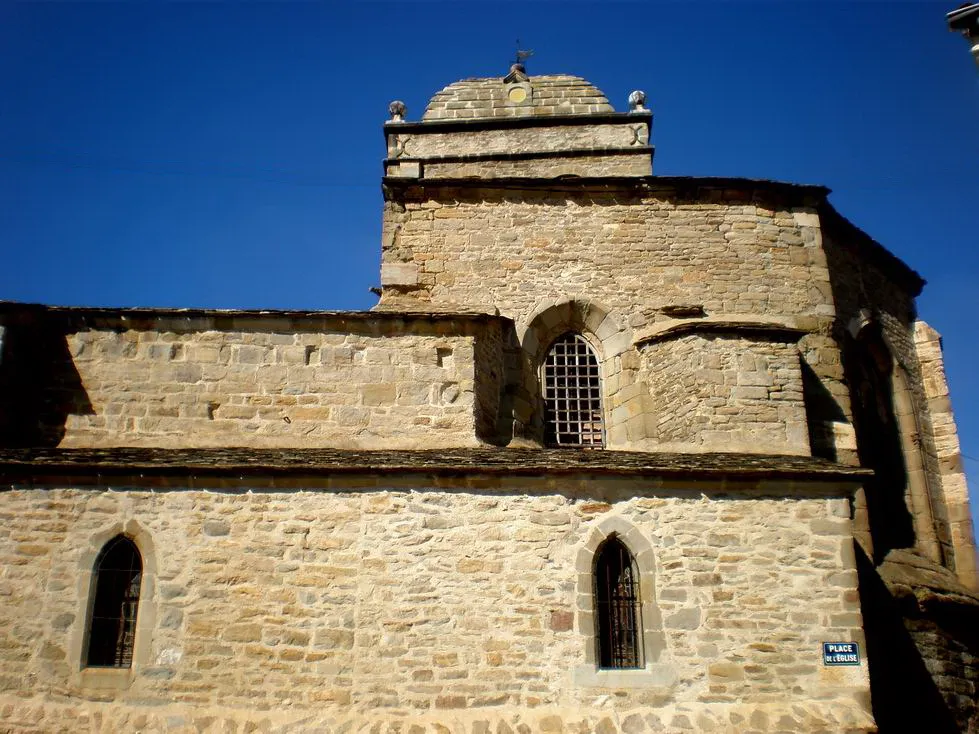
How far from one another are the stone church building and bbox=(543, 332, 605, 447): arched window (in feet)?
0.15

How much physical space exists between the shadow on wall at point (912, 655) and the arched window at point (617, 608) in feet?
11.3

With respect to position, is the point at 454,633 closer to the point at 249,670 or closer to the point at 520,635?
the point at 520,635

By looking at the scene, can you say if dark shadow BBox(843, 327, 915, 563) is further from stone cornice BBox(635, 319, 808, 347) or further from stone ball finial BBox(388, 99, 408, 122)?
stone ball finial BBox(388, 99, 408, 122)

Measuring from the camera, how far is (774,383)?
35.2 ft

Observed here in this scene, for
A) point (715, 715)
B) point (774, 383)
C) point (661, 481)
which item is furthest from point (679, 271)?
Result: point (715, 715)

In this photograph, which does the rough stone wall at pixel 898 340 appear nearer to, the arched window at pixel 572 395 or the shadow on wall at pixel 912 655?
the shadow on wall at pixel 912 655

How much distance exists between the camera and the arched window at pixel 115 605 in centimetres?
846

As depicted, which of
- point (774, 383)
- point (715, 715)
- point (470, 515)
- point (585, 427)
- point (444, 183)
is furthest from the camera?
point (444, 183)

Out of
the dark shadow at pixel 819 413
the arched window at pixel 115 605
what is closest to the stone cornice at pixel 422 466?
the arched window at pixel 115 605

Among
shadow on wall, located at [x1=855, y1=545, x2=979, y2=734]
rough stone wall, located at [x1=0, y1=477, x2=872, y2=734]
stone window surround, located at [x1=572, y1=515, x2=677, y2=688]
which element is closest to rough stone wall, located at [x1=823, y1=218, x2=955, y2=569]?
shadow on wall, located at [x1=855, y1=545, x2=979, y2=734]

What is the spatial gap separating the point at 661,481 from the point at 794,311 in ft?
15.9

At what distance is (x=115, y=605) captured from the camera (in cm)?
862

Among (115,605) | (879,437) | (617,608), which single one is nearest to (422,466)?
(617,608)

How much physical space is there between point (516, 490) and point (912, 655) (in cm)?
560
